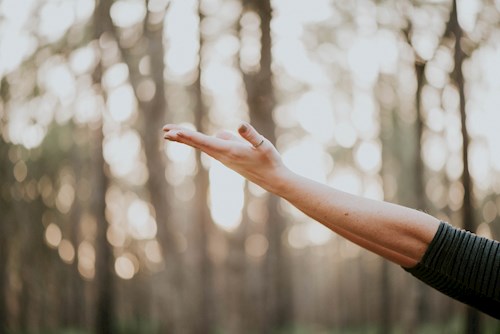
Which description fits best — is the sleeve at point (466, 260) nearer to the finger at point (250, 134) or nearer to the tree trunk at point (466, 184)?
the finger at point (250, 134)

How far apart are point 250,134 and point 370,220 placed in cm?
39

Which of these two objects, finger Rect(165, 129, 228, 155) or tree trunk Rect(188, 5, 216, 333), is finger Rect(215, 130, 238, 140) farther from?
tree trunk Rect(188, 5, 216, 333)

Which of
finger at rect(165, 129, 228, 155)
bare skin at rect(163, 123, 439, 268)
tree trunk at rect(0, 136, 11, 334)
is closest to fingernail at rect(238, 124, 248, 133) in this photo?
bare skin at rect(163, 123, 439, 268)

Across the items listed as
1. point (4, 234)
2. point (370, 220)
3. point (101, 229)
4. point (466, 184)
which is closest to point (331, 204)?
point (370, 220)

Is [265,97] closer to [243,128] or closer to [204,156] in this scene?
[204,156]

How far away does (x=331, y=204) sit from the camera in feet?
5.13

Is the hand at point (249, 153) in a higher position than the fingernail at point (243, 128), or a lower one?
lower

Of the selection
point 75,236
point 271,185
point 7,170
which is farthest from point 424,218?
point 75,236

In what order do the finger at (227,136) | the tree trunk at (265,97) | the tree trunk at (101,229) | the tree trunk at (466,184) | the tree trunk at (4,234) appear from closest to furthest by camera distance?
the finger at (227,136) < the tree trunk at (466,184) < the tree trunk at (265,97) < the tree trunk at (101,229) < the tree trunk at (4,234)

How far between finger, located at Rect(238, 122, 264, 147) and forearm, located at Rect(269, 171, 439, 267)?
128 mm

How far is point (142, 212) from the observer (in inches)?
920

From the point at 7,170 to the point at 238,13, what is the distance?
802cm

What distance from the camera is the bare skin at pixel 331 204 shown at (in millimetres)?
1482

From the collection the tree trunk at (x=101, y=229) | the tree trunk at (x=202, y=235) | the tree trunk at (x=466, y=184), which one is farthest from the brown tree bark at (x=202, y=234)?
the tree trunk at (x=466, y=184)
